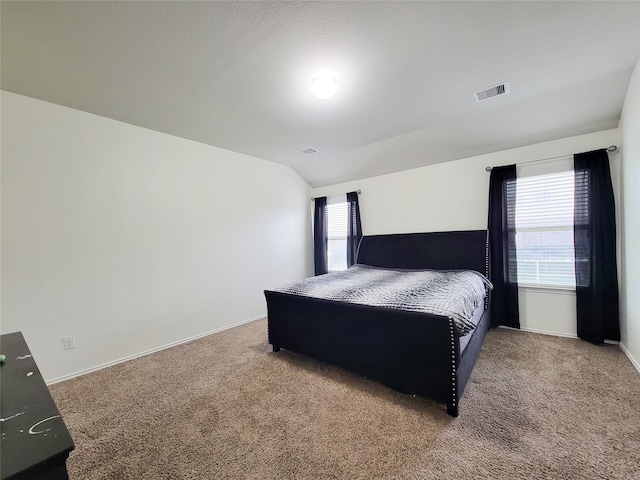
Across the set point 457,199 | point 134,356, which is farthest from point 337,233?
point 134,356

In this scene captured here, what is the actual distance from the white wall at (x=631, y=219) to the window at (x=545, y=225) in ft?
1.37

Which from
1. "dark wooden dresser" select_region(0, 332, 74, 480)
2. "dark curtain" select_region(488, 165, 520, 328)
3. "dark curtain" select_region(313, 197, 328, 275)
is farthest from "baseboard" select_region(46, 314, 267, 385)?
"dark curtain" select_region(488, 165, 520, 328)

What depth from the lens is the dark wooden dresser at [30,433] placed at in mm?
555

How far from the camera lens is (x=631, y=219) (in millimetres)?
2291

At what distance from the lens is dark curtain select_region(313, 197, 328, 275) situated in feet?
16.4

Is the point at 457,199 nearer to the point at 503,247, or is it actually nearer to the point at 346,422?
the point at 503,247

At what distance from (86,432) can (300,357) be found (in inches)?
65.8

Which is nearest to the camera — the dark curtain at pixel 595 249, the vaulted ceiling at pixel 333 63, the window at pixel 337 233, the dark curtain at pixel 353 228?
the vaulted ceiling at pixel 333 63

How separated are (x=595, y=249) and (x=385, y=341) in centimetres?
259

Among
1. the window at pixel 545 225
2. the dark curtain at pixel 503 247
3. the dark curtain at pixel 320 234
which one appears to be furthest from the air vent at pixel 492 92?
the dark curtain at pixel 320 234

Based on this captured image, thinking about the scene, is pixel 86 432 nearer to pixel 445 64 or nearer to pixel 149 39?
pixel 149 39

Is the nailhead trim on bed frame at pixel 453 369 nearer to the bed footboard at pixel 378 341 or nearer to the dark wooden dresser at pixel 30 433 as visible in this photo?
the bed footboard at pixel 378 341

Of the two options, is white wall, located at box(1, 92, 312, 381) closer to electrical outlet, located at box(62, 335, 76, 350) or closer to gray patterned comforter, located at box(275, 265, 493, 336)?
electrical outlet, located at box(62, 335, 76, 350)

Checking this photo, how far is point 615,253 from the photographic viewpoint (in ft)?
8.62
